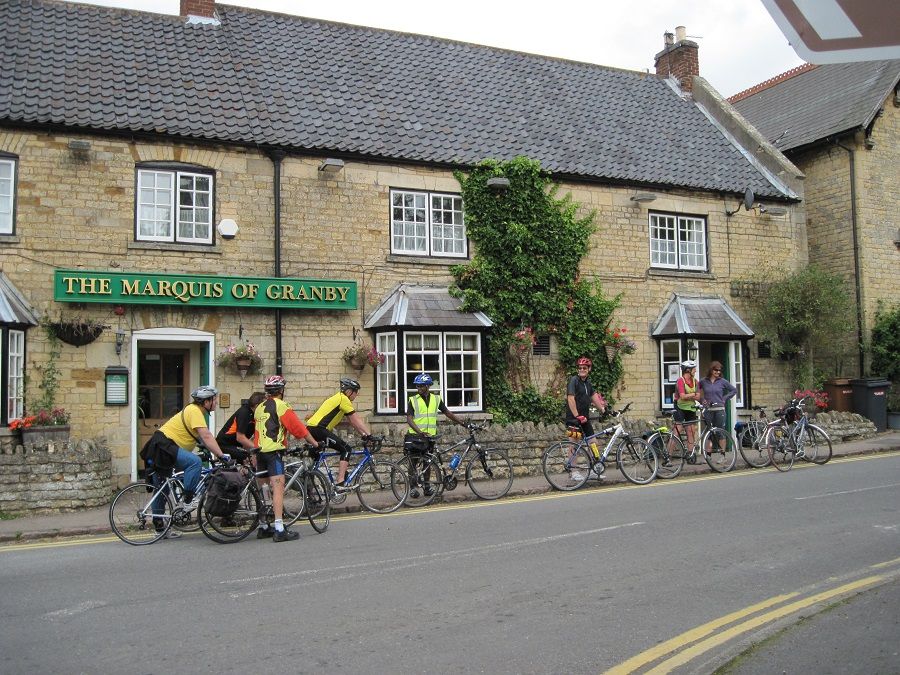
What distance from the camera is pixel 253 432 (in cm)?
1127

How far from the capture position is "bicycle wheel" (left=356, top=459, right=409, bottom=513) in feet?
38.2

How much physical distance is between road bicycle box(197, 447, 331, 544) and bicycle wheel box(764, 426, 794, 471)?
8.07 m

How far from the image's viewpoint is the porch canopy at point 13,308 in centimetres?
1323

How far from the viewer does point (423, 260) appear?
16.9 meters

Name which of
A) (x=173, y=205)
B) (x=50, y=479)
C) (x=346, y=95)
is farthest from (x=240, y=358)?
(x=346, y=95)

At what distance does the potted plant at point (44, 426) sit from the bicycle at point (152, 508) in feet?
12.8

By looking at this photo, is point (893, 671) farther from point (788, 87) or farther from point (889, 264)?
point (788, 87)

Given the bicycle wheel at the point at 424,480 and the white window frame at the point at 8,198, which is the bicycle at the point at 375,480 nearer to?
the bicycle wheel at the point at 424,480

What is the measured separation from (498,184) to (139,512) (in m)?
10.1

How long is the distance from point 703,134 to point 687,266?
13.7 feet

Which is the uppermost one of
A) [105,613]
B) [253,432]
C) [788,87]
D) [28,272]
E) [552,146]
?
[788,87]

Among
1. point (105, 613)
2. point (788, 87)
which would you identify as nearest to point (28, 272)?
point (105, 613)

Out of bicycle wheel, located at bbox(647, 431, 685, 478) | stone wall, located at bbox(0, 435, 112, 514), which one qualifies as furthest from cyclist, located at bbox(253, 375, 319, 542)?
bicycle wheel, located at bbox(647, 431, 685, 478)

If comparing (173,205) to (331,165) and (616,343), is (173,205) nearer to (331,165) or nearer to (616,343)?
(331,165)
